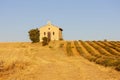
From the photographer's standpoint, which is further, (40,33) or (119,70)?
(40,33)

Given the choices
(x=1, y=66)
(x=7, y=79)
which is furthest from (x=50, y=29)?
(x=7, y=79)

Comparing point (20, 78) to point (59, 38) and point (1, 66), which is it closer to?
point (1, 66)

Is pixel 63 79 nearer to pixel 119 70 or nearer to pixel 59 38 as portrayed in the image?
pixel 119 70

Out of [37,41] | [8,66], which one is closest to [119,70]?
[8,66]

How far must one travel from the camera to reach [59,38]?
3932 inches

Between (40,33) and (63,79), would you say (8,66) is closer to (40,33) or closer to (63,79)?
(63,79)

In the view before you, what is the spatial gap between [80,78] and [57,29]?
80899mm

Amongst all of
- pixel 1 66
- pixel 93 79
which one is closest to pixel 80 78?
pixel 93 79

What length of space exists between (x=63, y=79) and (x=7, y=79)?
3159 millimetres

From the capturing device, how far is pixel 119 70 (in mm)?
24781

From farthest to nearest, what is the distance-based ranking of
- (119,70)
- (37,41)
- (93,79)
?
(37,41) → (119,70) → (93,79)

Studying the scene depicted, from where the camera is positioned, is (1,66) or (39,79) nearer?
(39,79)

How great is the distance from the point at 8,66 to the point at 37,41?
71.5 meters

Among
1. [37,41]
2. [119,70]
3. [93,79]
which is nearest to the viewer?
[93,79]
